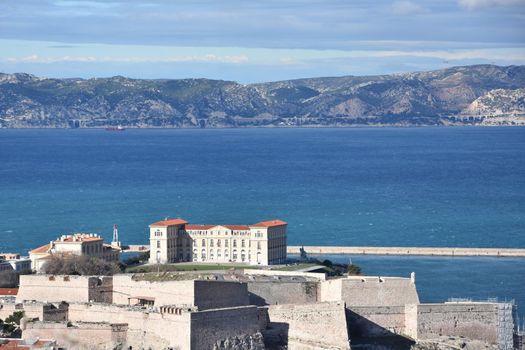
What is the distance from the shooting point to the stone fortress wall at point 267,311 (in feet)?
155

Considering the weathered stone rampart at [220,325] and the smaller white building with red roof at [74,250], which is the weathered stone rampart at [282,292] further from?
the smaller white building with red roof at [74,250]

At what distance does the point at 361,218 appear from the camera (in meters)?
95.8

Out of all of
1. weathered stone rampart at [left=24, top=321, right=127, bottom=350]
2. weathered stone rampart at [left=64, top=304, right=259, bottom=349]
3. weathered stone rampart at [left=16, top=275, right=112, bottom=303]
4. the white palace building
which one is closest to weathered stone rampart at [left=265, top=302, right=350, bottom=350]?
weathered stone rampart at [left=64, top=304, right=259, bottom=349]

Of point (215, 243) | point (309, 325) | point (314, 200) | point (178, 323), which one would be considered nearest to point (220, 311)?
point (178, 323)

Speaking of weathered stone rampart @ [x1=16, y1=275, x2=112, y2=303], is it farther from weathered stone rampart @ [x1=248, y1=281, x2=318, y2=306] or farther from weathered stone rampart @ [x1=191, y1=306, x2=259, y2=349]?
weathered stone rampart @ [x1=191, y1=306, x2=259, y2=349]

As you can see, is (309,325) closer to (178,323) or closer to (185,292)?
(185,292)

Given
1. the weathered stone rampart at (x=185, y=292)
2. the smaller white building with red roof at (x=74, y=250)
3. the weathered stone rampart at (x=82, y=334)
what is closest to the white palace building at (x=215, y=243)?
the smaller white building with red roof at (x=74, y=250)

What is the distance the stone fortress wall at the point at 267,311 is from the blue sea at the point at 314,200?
5.83 metres

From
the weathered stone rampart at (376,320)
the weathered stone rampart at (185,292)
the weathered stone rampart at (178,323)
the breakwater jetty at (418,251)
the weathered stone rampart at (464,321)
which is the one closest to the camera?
the weathered stone rampart at (178,323)

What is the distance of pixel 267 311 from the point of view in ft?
165

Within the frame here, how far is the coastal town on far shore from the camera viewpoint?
4731cm

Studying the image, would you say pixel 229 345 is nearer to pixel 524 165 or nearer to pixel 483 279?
pixel 483 279

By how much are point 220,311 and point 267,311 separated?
3.50 metres

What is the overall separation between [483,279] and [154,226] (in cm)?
1428
